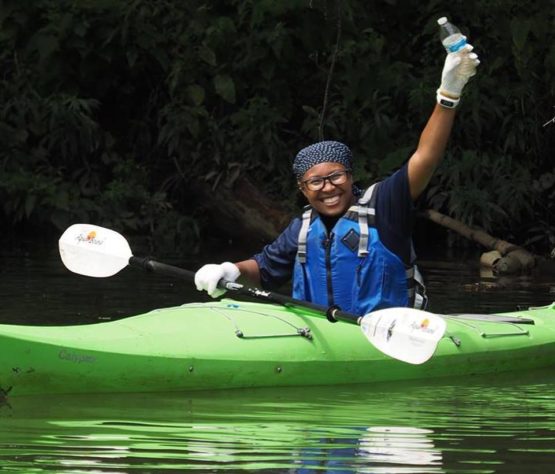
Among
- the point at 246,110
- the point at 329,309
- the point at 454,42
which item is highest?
the point at 246,110

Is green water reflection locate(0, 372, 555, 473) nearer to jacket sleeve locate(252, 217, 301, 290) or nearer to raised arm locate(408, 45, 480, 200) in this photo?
jacket sleeve locate(252, 217, 301, 290)

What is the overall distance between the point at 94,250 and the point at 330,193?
1251 millimetres

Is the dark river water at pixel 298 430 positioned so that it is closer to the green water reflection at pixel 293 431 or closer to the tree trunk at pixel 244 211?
the green water reflection at pixel 293 431

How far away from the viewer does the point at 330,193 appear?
550cm

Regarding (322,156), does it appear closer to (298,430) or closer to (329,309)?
(329,309)

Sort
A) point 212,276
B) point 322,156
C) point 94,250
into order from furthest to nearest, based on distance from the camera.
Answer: point 94,250
point 322,156
point 212,276

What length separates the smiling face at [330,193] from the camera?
18.0 ft

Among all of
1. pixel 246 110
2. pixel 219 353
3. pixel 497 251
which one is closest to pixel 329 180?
pixel 219 353

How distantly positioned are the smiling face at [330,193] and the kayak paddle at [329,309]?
0.39 metres

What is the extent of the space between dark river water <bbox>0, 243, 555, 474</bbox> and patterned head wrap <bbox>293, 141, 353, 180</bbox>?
0.88 metres

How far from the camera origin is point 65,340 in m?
4.95

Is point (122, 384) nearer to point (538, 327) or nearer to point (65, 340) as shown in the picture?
point (65, 340)

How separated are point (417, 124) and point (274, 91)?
47.7 inches

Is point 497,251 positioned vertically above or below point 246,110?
below
